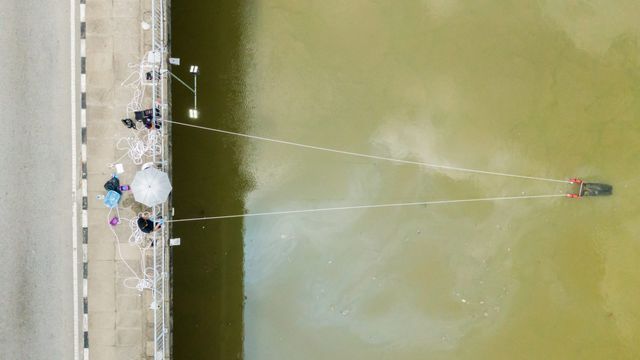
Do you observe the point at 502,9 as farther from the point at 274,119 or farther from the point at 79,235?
the point at 79,235

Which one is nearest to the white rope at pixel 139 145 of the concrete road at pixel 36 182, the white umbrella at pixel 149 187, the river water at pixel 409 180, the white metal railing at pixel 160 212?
the white metal railing at pixel 160 212

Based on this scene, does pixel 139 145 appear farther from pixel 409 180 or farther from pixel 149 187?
pixel 409 180

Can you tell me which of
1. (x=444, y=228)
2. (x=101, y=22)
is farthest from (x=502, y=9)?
(x=101, y=22)

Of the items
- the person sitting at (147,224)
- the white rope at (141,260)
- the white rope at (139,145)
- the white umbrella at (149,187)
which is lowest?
the white rope at (141,260)

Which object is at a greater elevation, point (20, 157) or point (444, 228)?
point (20, 157)

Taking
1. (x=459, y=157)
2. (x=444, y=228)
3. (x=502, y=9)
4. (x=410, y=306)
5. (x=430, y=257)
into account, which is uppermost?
(x=502, y=9)

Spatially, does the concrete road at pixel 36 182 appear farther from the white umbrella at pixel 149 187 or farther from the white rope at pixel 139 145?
the white umbrella at pixel 149 187
